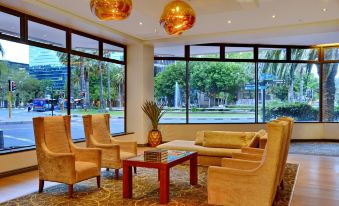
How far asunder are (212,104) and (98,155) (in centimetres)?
606

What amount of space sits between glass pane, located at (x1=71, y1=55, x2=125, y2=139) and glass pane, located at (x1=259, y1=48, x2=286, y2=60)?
474 centimetres

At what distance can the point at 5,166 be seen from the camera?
5691 mm

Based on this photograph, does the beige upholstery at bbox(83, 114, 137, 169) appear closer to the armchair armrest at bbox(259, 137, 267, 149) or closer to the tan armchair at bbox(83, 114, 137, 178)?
the tan armchair at bbox(83, 114, 137, 178)

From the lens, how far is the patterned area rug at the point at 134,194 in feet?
13.8

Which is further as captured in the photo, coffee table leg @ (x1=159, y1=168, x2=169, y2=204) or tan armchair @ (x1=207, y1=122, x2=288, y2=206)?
coffee table leg @ (x1=159, y1=168, x2=169, y2=204)

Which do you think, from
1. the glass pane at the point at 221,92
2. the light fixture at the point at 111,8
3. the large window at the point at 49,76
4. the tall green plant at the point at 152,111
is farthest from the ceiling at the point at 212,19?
the light fixture at the point at 111,8

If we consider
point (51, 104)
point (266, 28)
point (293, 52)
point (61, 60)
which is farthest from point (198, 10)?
point (293, 52)

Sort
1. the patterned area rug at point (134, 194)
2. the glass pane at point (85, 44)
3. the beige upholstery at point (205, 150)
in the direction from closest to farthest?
the patterned area rug at point (134, 194) → the beige upholstery at point (205, 150) → the glass pane at point (85, 44)

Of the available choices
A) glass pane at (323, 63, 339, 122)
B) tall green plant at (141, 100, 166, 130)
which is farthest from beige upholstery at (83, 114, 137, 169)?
glass pane at (323, 63, 339, 122)

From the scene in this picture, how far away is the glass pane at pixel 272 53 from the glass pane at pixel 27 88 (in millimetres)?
6516

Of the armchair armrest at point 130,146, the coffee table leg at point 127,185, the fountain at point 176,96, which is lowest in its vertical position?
the coffee table leg at point 127,185

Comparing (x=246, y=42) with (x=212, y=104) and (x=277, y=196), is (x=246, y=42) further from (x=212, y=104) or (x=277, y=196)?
(x=277, y=196)

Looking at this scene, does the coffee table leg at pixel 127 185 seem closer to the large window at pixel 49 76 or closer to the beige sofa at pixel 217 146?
the beige sofa at pixel 217 146

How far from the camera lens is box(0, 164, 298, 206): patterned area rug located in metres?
4.21
